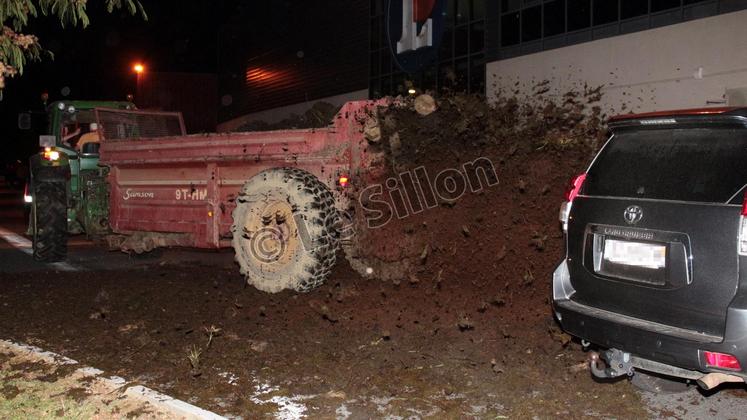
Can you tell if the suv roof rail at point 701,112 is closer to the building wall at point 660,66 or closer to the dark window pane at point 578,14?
the building wall at point 660,66

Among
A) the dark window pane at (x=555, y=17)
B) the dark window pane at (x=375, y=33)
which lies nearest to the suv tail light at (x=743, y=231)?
the dark window pane at (x=555, y=17)

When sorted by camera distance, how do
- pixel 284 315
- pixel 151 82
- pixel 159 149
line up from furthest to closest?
1. pixel 151 82
2. pixel 159 149
3. pixel 284 315

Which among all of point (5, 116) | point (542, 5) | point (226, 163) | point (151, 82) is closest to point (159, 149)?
point (226, 163)

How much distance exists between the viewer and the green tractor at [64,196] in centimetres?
987

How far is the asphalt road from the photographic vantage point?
14.1 feet

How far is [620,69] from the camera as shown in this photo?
16484 mm

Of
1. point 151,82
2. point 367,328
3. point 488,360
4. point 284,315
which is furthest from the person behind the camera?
point 151,82

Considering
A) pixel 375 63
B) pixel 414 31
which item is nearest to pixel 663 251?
pixel 414 31

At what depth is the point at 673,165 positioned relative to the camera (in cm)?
392

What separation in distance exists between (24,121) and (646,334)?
10741 millimetres

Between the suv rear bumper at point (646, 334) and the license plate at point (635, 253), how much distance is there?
0.33 metres

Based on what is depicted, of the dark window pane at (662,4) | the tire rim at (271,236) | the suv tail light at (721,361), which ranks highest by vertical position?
the dark window pane at (662,4)

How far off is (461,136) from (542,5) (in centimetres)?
1383

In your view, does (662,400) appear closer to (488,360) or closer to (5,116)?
(488,360)
